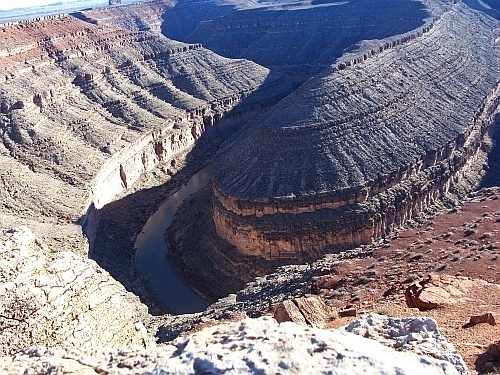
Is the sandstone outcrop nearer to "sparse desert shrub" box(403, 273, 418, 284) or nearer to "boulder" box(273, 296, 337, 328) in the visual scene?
"sparse desert shrub" box(403, 273, 418, 284)

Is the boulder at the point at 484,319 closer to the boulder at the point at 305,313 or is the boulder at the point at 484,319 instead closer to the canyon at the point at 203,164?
the boulder at the point at 305,313

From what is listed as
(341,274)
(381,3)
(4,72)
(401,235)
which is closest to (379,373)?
(341,274)

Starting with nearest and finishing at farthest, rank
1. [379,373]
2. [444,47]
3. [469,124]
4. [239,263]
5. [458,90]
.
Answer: [379,373] → [239,263] → [469,124] → [458,90] → [444,47]

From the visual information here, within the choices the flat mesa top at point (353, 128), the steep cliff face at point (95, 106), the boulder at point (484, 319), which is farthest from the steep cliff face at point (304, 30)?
the boulder at point (484, 319)

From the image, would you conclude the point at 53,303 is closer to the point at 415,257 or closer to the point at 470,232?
the point at 415,257

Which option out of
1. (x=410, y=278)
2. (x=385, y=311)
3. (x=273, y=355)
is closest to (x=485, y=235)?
(x=410, y=278)

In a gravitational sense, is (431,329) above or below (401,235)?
above

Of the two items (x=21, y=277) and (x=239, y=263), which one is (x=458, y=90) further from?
(x=21, y=277)
